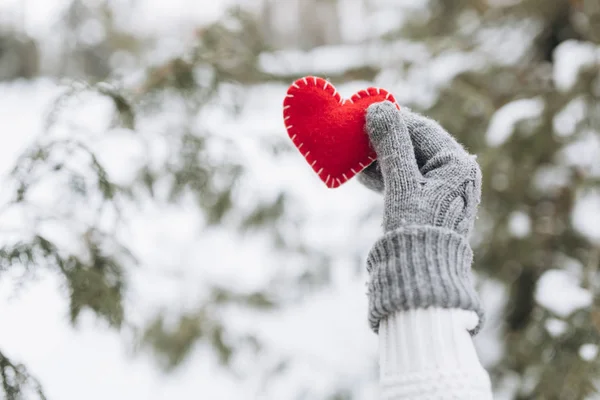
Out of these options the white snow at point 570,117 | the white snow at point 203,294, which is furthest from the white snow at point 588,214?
the white snow at point 203,294

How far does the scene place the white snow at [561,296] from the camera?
5.18 ft

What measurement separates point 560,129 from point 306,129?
1334 mm

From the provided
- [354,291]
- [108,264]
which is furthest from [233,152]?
[354,291]

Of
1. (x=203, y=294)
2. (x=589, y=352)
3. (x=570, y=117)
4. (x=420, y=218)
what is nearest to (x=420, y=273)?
(x=420, y=218)

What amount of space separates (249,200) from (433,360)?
150 cm

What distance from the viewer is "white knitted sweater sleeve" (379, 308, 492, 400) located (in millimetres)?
768

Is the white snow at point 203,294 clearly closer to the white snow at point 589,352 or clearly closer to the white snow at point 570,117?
the white snow at point 570,117

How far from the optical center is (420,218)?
85 cm

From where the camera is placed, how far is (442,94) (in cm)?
206

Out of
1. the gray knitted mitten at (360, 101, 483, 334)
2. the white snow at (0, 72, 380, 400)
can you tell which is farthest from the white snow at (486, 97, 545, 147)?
the gray knitted mitten at (360, 101, 483, 334)

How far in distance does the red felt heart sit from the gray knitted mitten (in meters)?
0.04

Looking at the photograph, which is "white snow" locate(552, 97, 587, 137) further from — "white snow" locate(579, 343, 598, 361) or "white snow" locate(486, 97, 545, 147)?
"white snow" locate(579, 343, 598, 361)

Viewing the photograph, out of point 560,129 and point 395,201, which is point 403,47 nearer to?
point 560,129

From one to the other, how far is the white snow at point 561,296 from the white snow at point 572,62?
2.11ft
